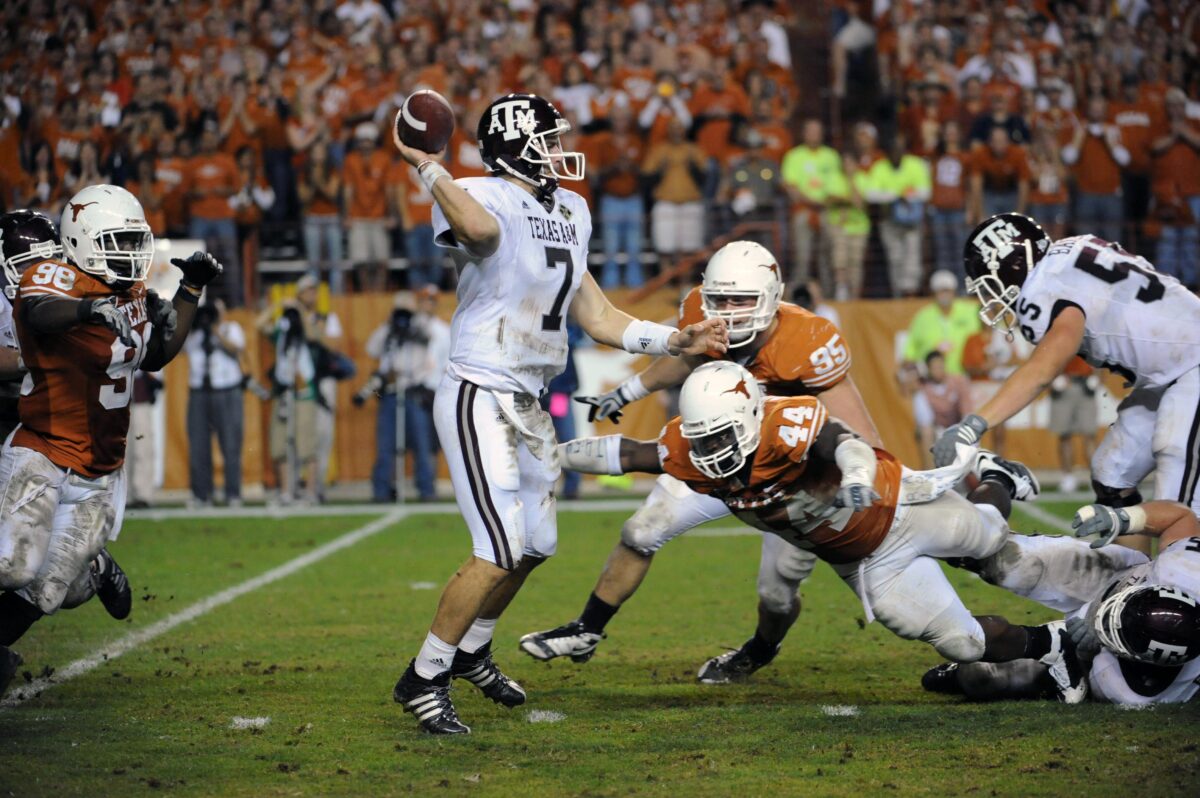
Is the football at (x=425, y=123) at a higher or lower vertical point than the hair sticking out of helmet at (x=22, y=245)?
higher

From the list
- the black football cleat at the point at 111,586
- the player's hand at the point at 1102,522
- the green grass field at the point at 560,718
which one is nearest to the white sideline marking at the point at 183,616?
the green grass field at the point at 560,718

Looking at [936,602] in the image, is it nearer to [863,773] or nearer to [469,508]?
[863,773]

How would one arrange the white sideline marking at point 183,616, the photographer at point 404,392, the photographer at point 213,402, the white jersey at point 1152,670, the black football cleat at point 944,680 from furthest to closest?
the photographer at point 404,392, the photographer at point 213,402, the white sideline marking at point 183,616, the black football cleat at point 944,680, the white jersey at point 1152,670

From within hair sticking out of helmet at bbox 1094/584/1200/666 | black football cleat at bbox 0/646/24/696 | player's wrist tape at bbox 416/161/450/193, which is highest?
player's wrist tape at bbox 416/161/450/193

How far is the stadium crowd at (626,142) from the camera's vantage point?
13133 millimetres

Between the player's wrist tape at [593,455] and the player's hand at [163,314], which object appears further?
the player's hand at [163,314]

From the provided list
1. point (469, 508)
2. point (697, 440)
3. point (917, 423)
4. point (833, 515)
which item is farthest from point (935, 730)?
point (917, 423)

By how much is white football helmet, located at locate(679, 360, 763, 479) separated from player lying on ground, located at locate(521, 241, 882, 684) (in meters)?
0.55

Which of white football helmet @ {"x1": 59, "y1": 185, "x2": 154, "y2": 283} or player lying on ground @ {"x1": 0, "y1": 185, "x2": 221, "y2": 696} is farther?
white football helmet @ {"x1": 59, "y1": 185, "x2": 154, "y2": 283}

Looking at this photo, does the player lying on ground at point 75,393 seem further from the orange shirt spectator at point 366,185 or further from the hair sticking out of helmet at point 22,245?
the orange shirt spectator at point 366,185

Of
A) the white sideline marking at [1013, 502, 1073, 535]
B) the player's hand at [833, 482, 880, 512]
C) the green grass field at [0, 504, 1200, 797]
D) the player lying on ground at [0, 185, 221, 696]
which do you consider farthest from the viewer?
the white sideline marking at [1013, 502, 1073, 535]

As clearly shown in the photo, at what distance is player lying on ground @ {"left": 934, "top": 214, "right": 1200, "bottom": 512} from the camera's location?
17.9 ft

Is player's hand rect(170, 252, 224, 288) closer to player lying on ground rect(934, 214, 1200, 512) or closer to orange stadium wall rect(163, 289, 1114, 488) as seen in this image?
player lying on ground rect(934, 214, 1200, 512)

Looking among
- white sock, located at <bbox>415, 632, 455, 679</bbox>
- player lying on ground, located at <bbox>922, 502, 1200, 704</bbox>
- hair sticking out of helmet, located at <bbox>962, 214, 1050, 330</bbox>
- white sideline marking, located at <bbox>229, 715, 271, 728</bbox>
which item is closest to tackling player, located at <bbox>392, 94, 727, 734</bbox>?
white sock, located at <bbox>415, 632, 455, 679</bbox>
